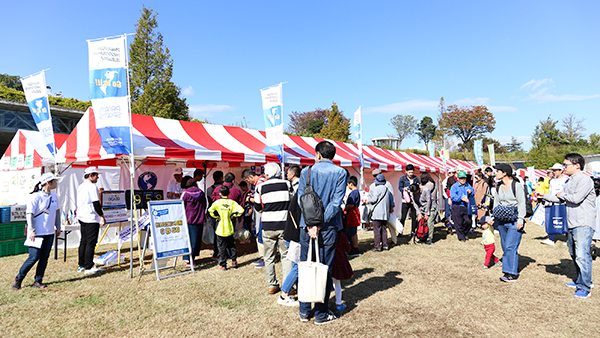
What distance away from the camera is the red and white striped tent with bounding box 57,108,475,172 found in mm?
6406

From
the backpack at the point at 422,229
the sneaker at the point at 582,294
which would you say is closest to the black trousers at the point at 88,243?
the backpack at the point at 422,229

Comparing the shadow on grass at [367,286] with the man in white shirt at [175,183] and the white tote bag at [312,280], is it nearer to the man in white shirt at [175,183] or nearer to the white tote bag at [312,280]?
the white tote bag at [312,280]

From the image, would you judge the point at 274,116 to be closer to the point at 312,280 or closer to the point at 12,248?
the point at 312,280

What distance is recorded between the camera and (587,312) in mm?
3531

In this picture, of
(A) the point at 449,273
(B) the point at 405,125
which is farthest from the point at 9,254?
(B) the point at 405,125

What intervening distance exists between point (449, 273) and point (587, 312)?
6.09 ft

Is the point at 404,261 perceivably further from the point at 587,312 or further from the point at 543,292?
the point at 587,312

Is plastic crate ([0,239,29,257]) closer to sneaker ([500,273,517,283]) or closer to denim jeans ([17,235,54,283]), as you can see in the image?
denim jeans ([17,235,54,283])

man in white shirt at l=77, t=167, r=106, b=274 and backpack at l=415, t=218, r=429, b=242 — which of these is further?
backpack at l=415, t=218, r=429, b=242

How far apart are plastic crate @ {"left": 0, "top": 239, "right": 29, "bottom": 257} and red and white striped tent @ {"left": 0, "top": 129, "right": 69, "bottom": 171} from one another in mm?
2315

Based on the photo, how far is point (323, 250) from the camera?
3.13 m

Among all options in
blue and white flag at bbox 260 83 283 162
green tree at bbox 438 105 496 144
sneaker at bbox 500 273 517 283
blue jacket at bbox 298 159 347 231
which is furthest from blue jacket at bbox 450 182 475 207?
green tree at bbox 438 105 496 144

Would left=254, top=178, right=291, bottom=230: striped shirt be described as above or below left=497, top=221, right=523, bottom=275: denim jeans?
above

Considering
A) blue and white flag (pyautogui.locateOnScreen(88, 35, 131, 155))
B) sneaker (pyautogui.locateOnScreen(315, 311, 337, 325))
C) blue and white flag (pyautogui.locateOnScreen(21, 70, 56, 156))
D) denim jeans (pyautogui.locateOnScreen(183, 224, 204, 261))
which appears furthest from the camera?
blue and white flag (pyautogui.locateOnScreen(21, 70, 56, 156))
